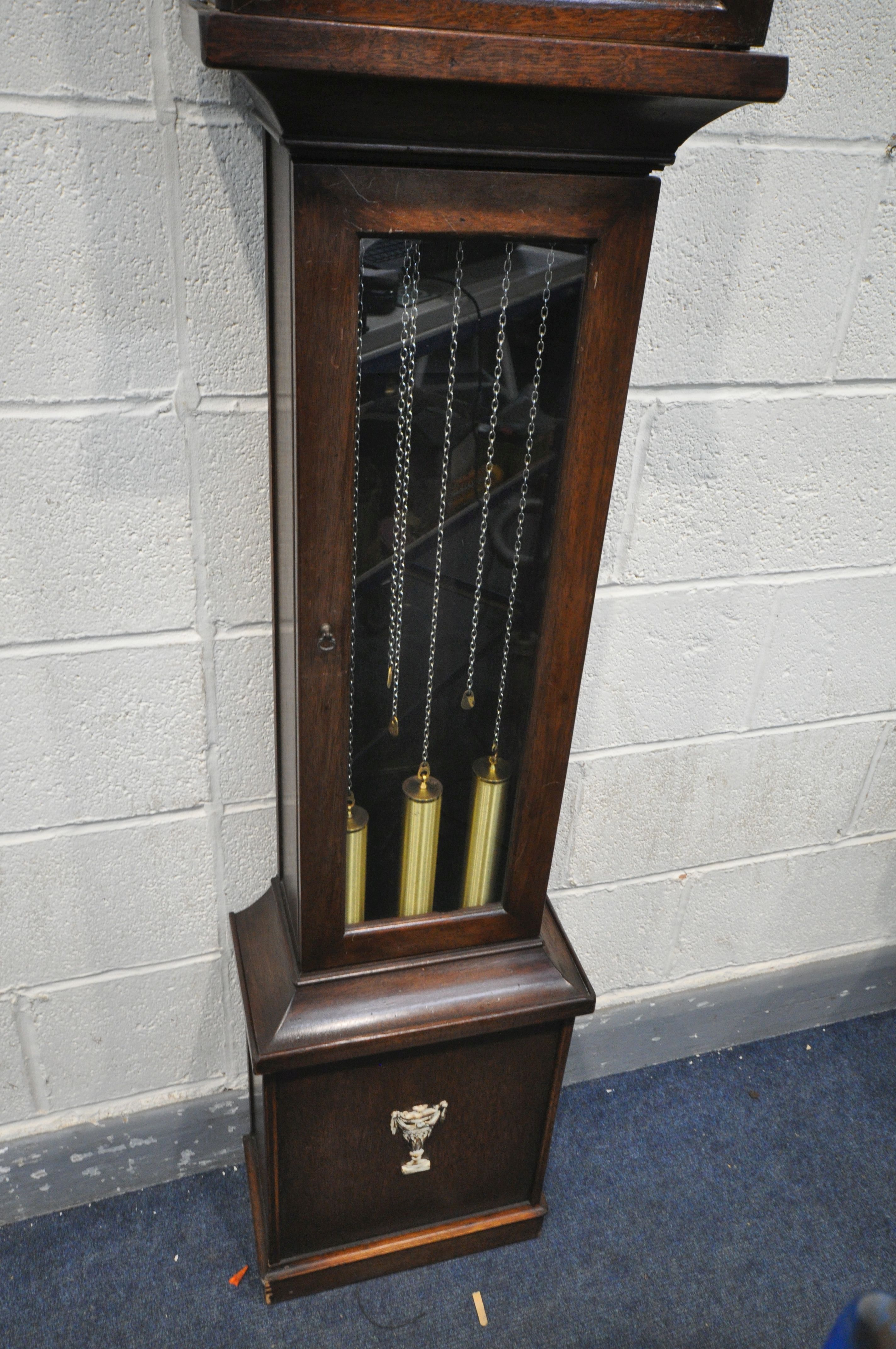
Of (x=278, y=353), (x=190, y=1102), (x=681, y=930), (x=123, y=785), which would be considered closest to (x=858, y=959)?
(x=681, y=930)

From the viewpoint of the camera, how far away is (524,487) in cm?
82

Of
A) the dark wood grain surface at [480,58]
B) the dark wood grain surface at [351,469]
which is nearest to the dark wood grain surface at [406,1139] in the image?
the dark wood grain surface at [351,469]

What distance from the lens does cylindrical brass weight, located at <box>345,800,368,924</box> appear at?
0.93m

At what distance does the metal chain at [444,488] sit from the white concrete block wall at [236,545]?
20 cm

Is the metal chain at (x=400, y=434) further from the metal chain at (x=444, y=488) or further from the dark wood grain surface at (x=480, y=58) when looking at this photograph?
the dark wood grain surface at (x=480, y=58)

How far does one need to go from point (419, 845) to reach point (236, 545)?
0.35m

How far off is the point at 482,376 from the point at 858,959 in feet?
4.30

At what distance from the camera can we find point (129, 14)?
73cm

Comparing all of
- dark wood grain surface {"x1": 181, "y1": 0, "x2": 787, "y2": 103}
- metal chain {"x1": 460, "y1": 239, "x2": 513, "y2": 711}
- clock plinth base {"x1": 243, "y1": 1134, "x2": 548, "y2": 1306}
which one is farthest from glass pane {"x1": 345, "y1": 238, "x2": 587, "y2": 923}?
clock plinth base {"x1": 243, "y1": 1134, "x2": 548, "y2": 1306}

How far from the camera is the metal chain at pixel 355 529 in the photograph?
Answer: 0.70 m

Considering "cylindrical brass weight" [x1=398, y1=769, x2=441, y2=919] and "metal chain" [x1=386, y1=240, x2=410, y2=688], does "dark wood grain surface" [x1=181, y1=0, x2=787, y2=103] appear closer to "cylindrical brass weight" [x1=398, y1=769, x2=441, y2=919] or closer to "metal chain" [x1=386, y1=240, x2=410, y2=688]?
"metal chain" [x1=386, y1=240, x2=410, y2=688]

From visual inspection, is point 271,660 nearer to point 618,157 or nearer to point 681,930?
point 618,157

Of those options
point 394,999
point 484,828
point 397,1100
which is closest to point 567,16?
point 484,828

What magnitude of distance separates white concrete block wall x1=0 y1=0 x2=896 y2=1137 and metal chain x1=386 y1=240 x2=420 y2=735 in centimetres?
17
